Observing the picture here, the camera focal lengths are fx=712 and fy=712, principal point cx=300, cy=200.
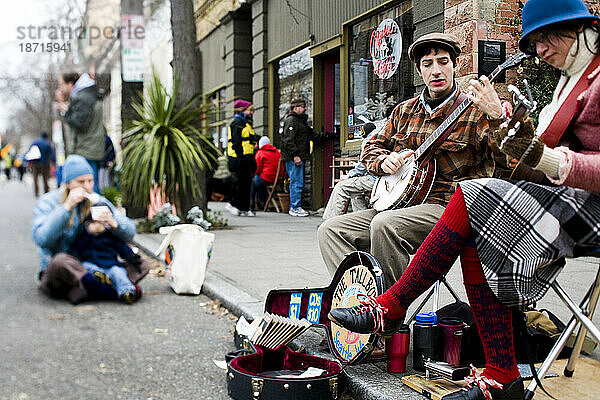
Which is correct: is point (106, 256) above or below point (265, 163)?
below

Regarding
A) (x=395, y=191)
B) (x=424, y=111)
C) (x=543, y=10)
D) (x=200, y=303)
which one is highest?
(x=543, y=10)

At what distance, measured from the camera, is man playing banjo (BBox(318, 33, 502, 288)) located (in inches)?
137

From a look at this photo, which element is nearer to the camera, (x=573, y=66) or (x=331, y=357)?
(x=573, y=66)

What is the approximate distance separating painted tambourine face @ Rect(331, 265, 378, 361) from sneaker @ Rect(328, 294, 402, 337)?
110mm

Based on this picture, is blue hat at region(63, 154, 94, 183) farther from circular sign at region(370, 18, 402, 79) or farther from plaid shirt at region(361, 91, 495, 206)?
circular sign at region(370, 18, 402, 79)

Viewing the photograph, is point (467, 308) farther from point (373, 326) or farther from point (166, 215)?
point (166, 215)

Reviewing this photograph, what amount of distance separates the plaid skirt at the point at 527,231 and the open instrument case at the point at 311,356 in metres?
0.67

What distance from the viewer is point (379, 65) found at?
10.1 metres

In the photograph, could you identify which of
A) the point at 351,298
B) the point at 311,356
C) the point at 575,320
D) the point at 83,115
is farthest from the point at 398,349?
the point at 83,115

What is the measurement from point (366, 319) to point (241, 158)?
33.2ft

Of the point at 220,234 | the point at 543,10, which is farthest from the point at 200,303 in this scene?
the point at 220,234

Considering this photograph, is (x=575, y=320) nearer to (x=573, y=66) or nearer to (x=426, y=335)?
(x=426, y=335)

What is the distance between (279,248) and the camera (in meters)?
7.96

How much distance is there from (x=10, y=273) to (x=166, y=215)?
3.29 m
